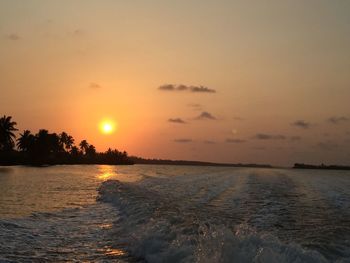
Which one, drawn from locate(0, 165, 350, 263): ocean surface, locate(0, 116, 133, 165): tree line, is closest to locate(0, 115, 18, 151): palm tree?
locate(0, 116, 133, 165): tree line

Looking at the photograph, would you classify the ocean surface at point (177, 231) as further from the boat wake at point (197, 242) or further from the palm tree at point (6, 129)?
the palm tree at point (6, 129)

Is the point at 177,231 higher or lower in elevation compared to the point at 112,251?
higher

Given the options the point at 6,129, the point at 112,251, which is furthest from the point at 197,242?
the point at 6,129

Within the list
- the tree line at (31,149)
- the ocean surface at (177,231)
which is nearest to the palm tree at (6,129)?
the tree line at (31,149)

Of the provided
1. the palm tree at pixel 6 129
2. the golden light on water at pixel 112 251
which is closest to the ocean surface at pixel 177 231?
the golden light on water at pixel 112 251

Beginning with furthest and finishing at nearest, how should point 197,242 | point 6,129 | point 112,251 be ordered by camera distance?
point 6,129 → point 112,251 → point 197,242

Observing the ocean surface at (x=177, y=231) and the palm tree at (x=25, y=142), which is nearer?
the ocean surface at (x=177, y=231)

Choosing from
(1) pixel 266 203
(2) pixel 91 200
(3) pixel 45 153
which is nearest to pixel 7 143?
(3) pixel 45 153

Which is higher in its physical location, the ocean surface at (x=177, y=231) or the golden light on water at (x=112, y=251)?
the ocean surface at (x=177, y=231)

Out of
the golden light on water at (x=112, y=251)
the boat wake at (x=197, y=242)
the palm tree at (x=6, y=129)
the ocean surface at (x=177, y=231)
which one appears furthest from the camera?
the palm tree at (x=6, y=129)

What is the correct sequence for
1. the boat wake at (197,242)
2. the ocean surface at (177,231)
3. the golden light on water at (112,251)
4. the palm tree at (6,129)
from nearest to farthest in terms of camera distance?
the boat wake at (197,242)
the ocean surface at (177,231)
the golden light on water at (112,251)
the palm tree at (6,129)

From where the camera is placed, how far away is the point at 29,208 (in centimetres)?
2045

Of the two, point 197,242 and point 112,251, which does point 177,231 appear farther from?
point 112,251

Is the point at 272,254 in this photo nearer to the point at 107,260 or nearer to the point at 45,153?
the point at 107,260
